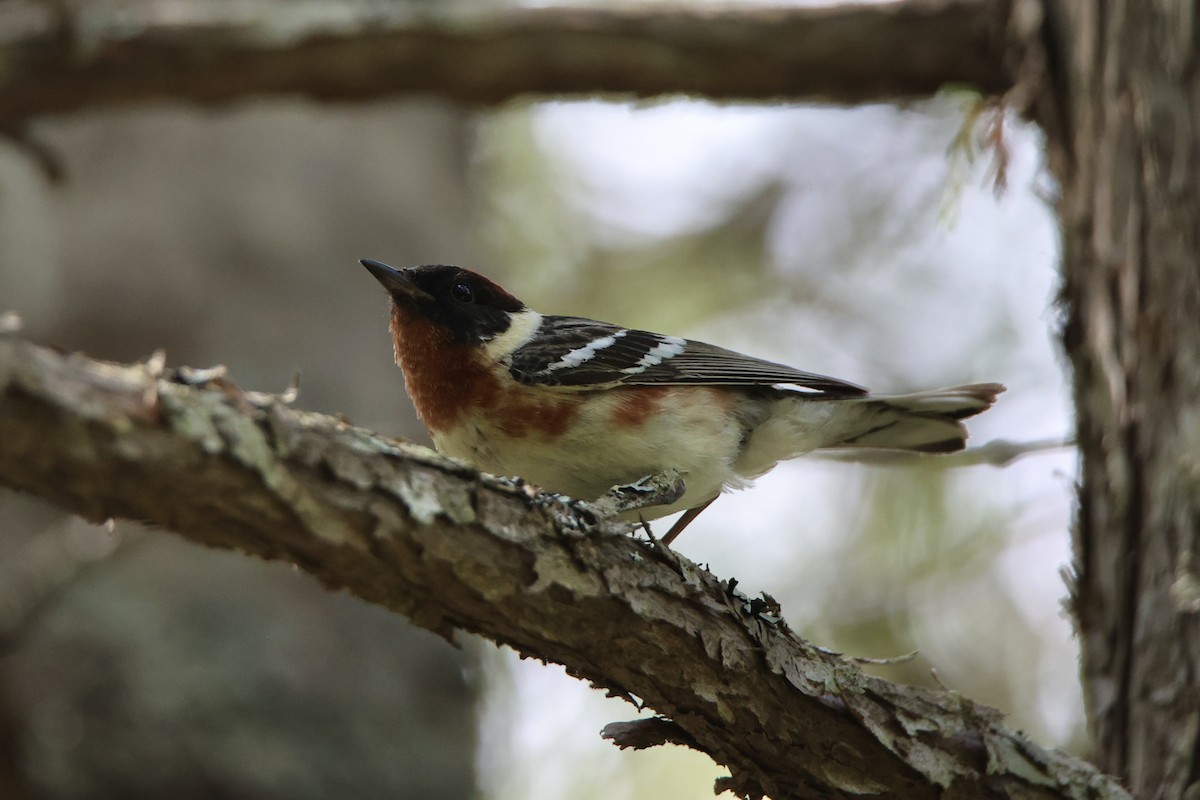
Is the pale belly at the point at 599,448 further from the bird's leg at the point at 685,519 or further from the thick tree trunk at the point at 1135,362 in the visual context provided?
the thick tree trunk at the point at 1135,362

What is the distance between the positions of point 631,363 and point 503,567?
1974mm

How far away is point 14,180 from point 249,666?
9.46 ft

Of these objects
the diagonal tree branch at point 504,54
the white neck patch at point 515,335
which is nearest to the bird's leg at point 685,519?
the white neck patch at point 515,335

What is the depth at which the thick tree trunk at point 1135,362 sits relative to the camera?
11.5 feet

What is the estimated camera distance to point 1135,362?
392 cm

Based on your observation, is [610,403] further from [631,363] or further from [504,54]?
[504,54]

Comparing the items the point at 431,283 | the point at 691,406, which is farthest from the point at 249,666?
the point at 691,406

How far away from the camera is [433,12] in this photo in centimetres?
494

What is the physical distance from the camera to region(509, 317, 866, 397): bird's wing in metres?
4.02

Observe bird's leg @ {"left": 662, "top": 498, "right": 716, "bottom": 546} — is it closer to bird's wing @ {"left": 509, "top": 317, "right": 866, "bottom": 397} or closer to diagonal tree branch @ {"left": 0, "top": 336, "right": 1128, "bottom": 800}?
bird's wing @ {"left": 509, "top": 317, "right": 866, "bottom": 397}

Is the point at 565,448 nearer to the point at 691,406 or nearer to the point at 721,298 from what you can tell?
the point at 691,406

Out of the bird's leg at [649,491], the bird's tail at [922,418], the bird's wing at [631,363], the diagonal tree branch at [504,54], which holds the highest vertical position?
the diagonal tree branch at [504,54]

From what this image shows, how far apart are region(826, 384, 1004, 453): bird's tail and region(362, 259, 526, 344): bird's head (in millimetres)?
1521

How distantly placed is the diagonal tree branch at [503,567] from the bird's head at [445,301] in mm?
1773
